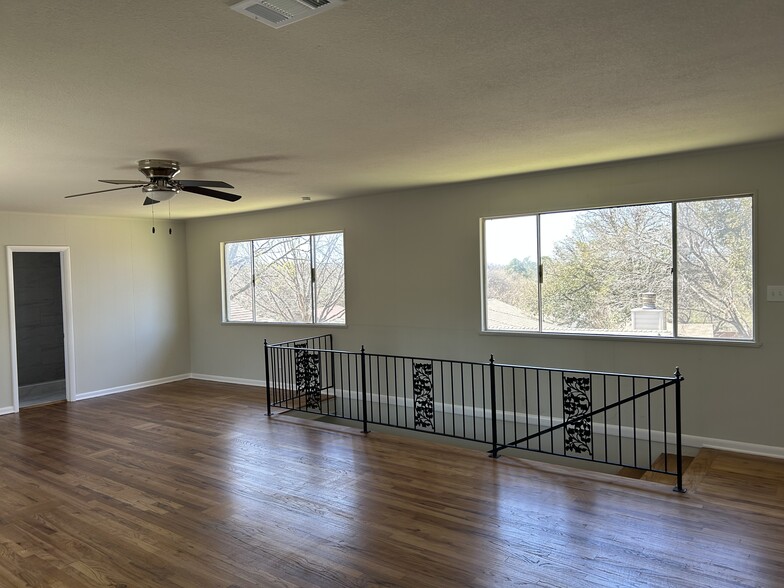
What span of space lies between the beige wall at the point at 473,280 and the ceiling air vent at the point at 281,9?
4033mm

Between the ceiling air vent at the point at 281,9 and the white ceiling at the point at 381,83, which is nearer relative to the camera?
the ceiling air vent at the point at 281,9

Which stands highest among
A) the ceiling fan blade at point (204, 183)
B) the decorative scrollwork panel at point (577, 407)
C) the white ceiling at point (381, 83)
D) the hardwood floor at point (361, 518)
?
the white ceiling at point (381, 83)

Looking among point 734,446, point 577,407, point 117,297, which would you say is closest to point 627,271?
point 577,407

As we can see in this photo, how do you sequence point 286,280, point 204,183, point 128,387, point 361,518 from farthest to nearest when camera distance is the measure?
point 128,387
point 286,280
point 204,183
point 361,518

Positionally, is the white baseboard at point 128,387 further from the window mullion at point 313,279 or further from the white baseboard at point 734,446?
the white baseboard at point 734,446

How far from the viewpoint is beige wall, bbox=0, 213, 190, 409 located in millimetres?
7234

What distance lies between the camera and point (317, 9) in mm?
1995

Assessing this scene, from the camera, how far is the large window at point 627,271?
4832 millimetres

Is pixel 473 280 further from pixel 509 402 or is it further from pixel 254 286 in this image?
pixel 254 286

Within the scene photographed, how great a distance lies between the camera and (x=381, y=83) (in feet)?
9.31

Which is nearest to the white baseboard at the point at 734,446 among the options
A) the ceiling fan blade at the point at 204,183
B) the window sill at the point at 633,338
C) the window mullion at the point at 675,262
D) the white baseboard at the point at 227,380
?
the window sill at the point at 633,338

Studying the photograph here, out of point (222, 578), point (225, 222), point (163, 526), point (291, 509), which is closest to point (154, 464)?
point (163, 526)

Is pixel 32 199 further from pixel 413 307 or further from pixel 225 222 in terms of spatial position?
pixel 413 307

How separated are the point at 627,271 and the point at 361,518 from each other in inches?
134
